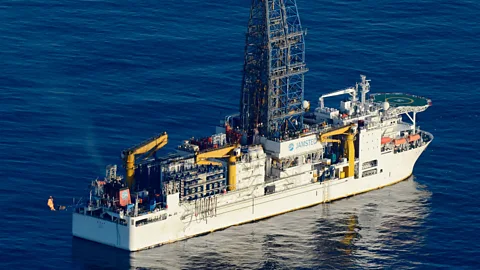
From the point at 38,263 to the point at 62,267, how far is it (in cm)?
325

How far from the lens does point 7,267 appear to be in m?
198

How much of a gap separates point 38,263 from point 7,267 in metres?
4.26

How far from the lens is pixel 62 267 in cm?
19962

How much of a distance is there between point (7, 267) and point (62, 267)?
7.28 m

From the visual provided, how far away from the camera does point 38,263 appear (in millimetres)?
199625
